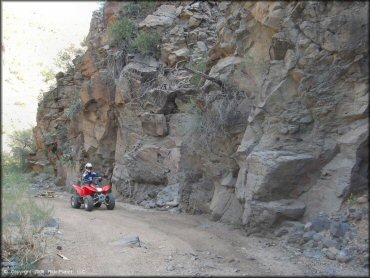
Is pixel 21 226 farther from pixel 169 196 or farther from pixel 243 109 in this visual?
pixel 169 196

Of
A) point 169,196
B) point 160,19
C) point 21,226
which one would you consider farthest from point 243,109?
point 160,19

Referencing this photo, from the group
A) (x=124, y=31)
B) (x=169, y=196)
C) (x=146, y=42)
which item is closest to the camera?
(x=169, y=196)

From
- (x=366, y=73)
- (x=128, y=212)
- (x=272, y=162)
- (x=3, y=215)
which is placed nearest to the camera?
(x=3, y=215)

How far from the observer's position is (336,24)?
7668mm

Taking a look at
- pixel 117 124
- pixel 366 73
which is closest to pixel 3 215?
pixel 366 73

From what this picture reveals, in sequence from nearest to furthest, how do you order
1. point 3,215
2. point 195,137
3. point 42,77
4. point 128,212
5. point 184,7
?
1. point 3,215
2. point 195,137
3. point 128,212
4. point 184,7
5. point 42,77

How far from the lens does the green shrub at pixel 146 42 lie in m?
16.3

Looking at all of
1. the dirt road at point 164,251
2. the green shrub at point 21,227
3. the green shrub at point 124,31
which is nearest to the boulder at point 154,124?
the green shrub at point 124,31

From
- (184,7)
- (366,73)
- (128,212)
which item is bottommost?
(128,212)

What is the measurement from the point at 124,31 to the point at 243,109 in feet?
A: 29.2

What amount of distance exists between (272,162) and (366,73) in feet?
7.60

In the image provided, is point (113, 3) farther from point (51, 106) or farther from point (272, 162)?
point (272, 162)

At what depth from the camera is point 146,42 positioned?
16.3 m

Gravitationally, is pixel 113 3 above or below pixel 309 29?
above
